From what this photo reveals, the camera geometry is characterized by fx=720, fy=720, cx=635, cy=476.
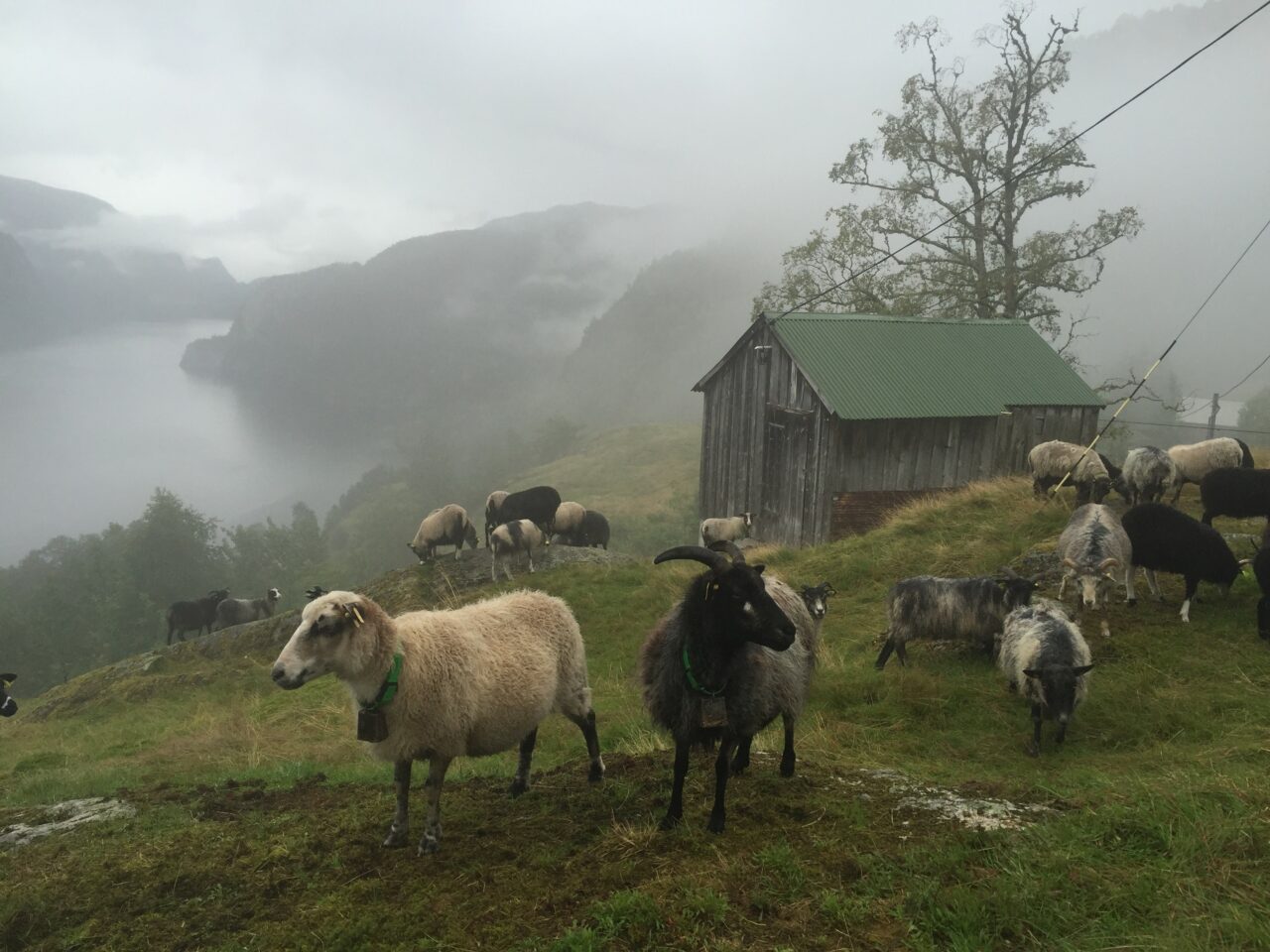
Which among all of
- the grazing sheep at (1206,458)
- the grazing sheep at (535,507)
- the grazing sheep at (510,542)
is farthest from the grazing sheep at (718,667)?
the grazing sheep at (535,507)

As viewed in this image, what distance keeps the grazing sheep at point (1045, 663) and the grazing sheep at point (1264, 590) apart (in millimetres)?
2719

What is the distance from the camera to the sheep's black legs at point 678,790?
16.3 ft

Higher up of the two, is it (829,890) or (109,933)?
(829,890)

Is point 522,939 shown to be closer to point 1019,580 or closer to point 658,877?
point 658,877

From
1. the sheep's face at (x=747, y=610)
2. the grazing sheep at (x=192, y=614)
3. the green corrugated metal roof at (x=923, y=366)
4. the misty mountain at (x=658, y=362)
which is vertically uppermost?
the misty mountain at (x=658, y=362)

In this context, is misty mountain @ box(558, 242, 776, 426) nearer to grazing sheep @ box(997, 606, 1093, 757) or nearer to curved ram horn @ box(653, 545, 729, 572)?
grazing sheep @ box(997, 606, 1093, 757)

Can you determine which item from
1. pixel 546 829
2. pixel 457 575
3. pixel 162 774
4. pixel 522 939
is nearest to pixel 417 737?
pixel 546 829

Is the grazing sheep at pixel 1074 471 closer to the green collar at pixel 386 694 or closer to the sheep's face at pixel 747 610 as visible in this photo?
the sheep's face at pixel 747 610

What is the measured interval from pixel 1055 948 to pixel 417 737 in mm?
3985

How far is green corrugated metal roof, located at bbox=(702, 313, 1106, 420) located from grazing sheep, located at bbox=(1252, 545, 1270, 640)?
1110 cm

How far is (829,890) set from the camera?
3975mm

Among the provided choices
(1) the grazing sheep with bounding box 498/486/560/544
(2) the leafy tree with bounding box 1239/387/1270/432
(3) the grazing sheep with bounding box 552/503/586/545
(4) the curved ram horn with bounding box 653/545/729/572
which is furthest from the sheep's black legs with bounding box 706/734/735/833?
(2) the leafy tree with bounding box 1239/387/1270/432

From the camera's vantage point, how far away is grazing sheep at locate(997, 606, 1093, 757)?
7168mm

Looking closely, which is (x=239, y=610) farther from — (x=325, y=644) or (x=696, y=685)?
(x=696, y=685)
